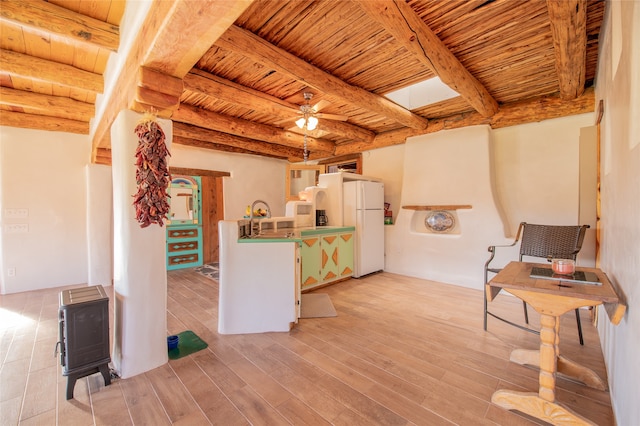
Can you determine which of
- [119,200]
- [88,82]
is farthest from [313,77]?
[88,82]

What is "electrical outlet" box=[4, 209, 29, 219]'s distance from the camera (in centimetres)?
413

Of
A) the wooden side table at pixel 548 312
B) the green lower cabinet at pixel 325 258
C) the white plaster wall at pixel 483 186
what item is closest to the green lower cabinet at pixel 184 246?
the green lower cabinet at pixel 325 258

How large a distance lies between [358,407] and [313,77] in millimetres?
2917

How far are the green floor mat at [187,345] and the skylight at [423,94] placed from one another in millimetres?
3814

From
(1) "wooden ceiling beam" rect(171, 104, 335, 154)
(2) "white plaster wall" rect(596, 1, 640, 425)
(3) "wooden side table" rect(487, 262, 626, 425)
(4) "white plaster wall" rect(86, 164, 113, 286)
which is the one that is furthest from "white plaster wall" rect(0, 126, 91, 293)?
(2) "white plaster wall" rect(596, 1, 640, 425)

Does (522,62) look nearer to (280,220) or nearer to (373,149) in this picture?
(373,149)

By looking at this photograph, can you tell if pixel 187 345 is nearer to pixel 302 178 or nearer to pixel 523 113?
pixel 523 113

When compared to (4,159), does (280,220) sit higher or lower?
lower

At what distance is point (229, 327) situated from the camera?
2748mm

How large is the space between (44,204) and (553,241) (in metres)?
7.12

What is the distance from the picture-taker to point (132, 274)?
2068mm

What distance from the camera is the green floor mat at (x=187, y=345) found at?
7.82 feet

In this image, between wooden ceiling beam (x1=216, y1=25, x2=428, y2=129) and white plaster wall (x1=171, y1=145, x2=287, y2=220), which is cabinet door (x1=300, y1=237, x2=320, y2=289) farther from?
white plaster wall (x1=171, y1=145, x2=287, y2=220)

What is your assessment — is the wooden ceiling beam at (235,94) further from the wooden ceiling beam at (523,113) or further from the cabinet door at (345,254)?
the wooden ceiling beam at (523,113)
